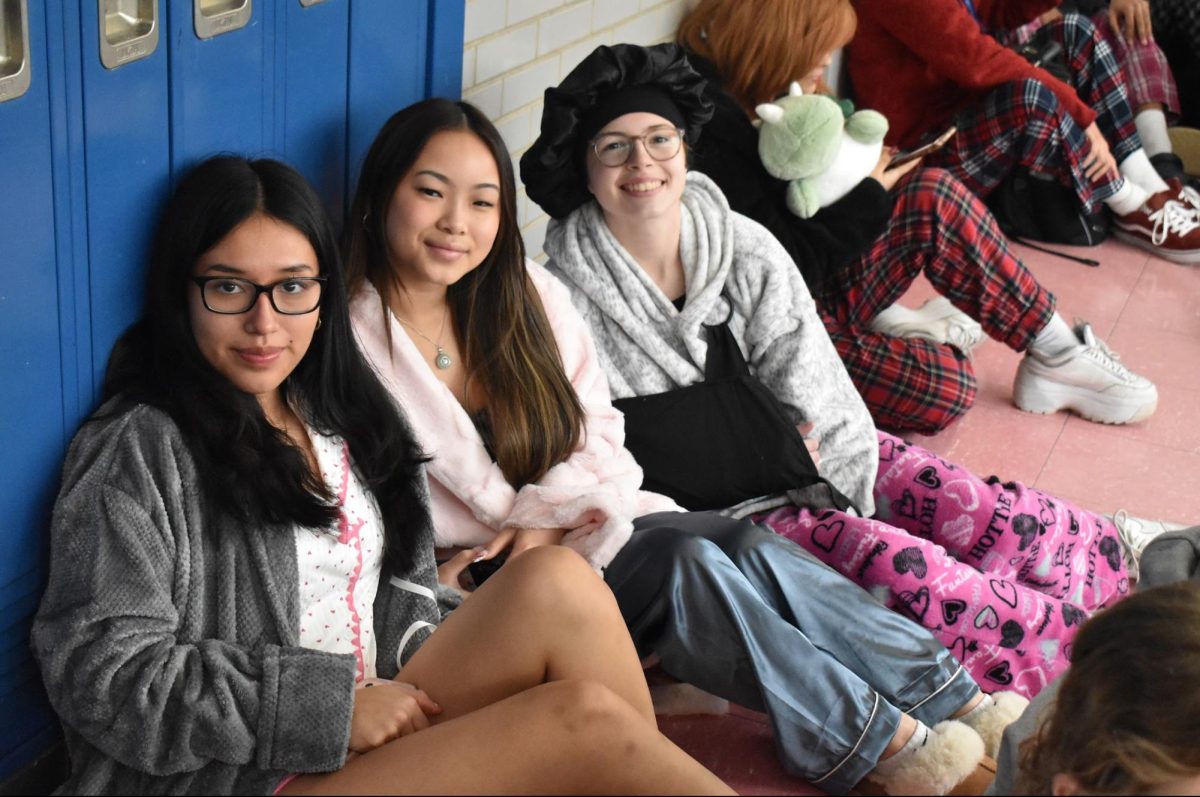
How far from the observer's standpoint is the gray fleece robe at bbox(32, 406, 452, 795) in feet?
5.63

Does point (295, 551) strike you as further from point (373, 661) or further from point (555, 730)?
point (555, 730)

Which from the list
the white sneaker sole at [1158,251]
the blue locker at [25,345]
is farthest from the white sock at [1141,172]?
the blue locker at [25,345]

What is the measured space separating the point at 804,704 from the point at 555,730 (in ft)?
1.94

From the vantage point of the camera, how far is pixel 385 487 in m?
2.12

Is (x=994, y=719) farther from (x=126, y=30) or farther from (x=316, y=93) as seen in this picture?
(x=126, y=30)

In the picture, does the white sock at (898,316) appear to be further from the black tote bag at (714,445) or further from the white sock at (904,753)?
the white sock at (904,753)

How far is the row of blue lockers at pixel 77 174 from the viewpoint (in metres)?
1.69

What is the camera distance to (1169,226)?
15.4 ft

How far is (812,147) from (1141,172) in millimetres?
2107

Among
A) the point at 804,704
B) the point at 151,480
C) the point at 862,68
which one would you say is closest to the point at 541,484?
the point at 804,704

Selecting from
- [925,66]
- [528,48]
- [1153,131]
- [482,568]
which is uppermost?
[528,48]

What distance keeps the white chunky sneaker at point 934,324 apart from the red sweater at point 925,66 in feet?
1.90

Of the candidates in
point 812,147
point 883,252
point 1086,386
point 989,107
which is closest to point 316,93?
point 812,147

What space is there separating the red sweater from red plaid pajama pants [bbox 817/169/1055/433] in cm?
75
